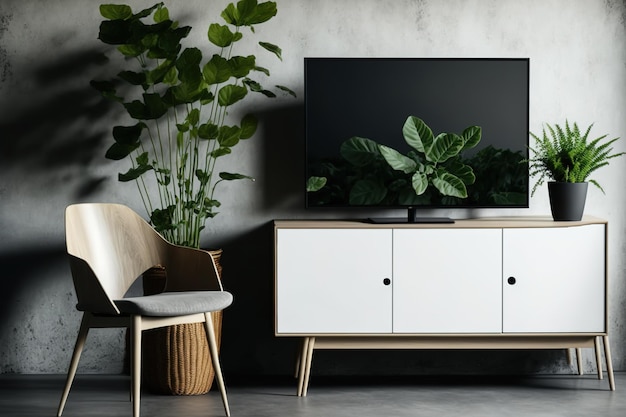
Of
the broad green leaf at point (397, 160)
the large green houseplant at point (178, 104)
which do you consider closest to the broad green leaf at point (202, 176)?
the large green houseplant at point (178, 104)

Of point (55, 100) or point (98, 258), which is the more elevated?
point (55, 100)

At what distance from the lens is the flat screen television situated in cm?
388

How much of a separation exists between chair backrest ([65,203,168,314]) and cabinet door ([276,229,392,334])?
55 centimetres

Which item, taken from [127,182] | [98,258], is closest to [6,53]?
[127,182]

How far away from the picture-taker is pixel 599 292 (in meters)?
3.74

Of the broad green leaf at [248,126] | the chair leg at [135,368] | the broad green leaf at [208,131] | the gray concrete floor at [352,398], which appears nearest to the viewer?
the chair leg at [135,368]

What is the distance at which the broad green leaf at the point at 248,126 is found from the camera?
392 centimetres

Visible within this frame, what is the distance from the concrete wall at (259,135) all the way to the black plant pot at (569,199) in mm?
299

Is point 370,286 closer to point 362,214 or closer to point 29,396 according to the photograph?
point 362,214

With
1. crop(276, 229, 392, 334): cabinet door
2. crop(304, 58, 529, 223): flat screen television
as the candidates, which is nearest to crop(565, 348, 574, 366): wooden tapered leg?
crop(304, 58, 529, 223): flat screen television

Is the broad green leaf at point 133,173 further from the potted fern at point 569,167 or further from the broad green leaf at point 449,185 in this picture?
the potted fern at point 569,167

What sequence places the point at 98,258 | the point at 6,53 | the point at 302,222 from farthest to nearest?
the point at 6,53, the point at 302,222, the point at 98,258

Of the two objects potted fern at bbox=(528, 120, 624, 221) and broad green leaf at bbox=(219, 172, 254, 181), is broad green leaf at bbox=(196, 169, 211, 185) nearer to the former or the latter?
broad green leaf at bbox=(219, 172, 254, 181)

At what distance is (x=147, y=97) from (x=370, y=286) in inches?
48.7
